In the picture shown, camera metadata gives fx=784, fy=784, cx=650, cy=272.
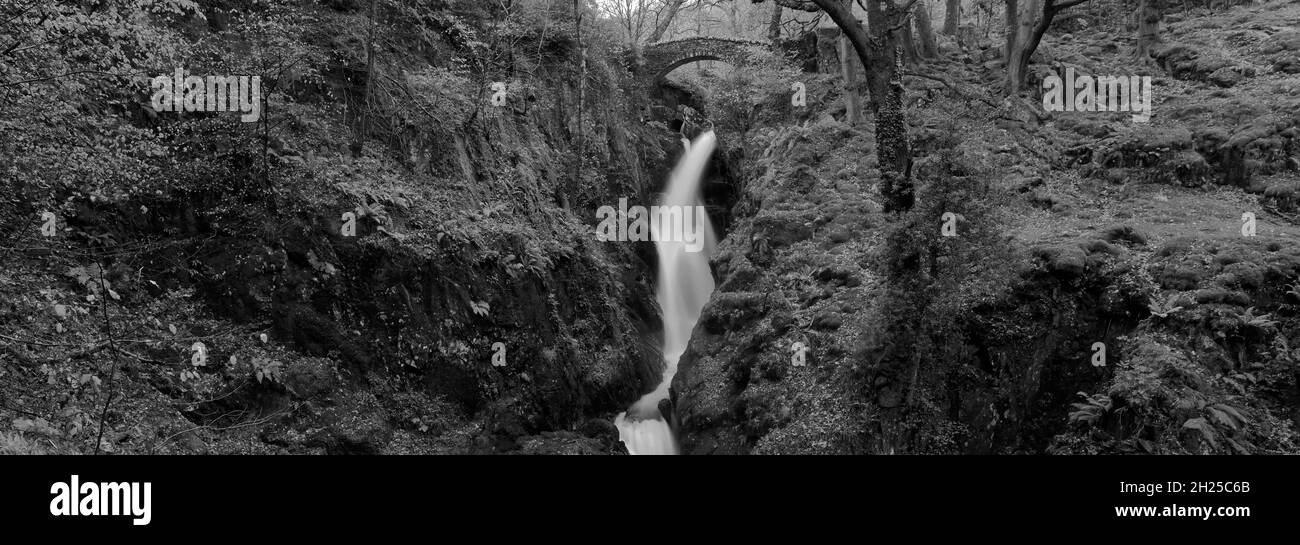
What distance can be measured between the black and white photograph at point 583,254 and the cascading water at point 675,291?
0.22 m

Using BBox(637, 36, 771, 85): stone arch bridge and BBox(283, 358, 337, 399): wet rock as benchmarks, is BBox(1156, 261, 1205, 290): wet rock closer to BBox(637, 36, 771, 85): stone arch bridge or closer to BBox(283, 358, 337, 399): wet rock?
BBox(283, 358, 337, 399): wet rock

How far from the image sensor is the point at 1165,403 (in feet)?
27.6

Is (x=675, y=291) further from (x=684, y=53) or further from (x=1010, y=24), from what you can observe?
(x=1010, y=24)

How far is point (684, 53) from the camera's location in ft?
88.2

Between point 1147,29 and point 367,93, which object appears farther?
point 1147,29

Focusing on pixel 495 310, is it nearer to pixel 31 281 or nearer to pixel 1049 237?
pixel 31 281

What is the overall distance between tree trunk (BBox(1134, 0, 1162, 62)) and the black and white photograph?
0.23 ft

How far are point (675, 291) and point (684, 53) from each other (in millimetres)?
9802

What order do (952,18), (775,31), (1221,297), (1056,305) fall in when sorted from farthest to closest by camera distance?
(775,31)
(952,18)
(1056,305)
(1221,297)

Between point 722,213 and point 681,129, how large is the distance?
5.31m

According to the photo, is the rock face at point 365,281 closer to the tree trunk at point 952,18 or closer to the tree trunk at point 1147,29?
the tree trunk at point 952,18

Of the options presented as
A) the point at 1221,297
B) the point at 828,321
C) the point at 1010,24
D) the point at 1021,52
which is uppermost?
the point at 1010,24

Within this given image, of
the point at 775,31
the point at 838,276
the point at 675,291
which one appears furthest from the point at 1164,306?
the point at 775,31
